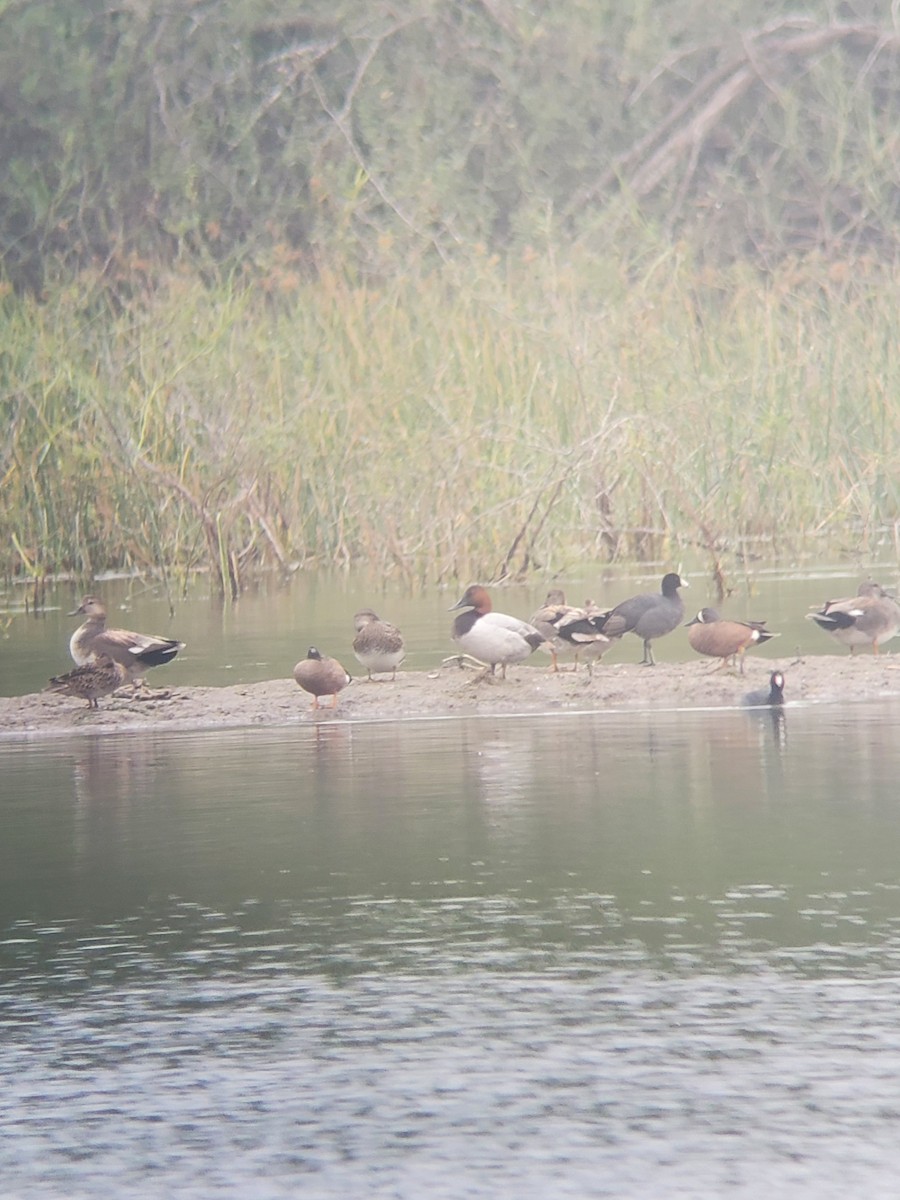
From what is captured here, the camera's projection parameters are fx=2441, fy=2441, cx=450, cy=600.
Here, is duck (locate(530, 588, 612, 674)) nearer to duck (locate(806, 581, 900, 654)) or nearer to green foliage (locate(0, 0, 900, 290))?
duck (locate(806, 581, 900, 654))

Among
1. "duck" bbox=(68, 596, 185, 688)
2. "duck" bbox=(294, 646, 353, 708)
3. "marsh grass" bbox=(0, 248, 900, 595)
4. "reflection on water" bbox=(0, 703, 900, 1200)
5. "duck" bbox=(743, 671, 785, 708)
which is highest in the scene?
"marsh grass" bbox=(0, 248, 900, 595)

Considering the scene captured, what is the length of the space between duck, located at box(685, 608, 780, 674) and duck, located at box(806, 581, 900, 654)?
0.52 m

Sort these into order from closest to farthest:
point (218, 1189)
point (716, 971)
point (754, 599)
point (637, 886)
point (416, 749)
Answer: point (218, 1189) → point (716, 971) → point (637, 886) → point (416, 749) → point (754, 599)

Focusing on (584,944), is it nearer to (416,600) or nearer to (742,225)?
(416,600)

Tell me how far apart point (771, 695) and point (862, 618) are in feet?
5.24

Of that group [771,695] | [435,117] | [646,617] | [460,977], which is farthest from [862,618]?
[435,117]

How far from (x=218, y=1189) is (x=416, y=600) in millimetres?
12688

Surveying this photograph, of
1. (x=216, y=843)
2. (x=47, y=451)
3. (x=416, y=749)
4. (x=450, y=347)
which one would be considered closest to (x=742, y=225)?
(x=450, y=347)

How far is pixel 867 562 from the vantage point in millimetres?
18328

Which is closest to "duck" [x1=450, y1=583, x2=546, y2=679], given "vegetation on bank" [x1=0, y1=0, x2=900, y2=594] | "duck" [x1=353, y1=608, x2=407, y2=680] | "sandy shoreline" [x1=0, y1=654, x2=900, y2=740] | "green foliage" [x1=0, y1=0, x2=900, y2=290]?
"sandy shoreline" [x1=0, y1=654, x2=900, y2=740]

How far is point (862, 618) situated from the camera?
12.9 metres

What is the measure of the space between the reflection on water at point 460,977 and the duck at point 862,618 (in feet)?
9.51

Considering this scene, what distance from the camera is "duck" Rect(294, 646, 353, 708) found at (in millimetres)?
11695

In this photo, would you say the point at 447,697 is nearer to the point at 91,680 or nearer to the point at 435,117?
the point at 91,680
